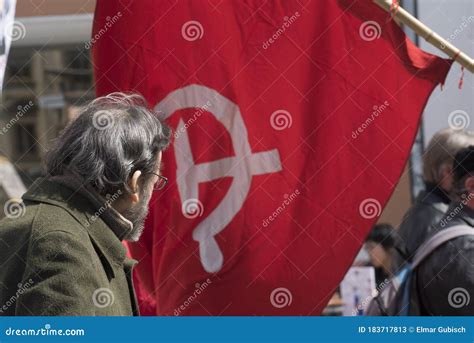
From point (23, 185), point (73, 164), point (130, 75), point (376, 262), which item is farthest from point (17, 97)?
point (73, 164)

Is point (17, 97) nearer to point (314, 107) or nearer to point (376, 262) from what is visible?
point (376, 262)

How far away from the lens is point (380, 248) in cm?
525

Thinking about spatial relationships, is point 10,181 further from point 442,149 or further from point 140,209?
point 140,209

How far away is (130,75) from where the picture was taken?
3.36 metres

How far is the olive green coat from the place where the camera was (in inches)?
89.1

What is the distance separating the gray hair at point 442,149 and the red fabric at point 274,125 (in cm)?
55

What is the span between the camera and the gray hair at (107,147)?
2449mm

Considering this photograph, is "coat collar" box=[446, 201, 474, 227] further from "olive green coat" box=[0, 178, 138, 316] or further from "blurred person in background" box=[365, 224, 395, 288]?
"blurred person in background" box=[365, 224, 395, 288]

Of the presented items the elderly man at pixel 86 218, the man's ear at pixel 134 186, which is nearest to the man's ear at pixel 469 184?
the elderly man at pixel 86 218

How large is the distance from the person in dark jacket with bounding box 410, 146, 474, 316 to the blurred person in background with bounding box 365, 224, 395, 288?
5.55ft
